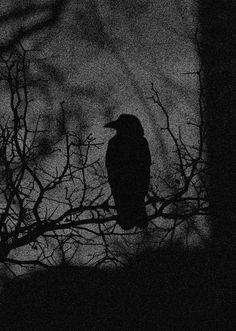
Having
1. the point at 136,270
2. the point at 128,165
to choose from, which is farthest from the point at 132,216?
the point at 136,270

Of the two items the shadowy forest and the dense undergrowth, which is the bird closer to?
the shadowy forest

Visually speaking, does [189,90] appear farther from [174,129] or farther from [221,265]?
[221,265]

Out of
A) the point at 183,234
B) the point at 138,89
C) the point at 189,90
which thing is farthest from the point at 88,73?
the point at 183,234

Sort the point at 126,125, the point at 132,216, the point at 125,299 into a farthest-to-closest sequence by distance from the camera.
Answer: the point at 125,299 < the point at 126,125 < the point at 132,216

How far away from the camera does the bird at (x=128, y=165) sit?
2225mm

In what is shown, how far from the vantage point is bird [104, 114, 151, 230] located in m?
2.22

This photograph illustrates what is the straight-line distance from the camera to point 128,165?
227 cm

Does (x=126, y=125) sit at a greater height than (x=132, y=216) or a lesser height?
greater

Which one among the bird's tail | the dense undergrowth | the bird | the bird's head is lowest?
the dense undergrowth

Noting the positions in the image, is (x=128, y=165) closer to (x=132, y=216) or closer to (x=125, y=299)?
(x=132, y=216)

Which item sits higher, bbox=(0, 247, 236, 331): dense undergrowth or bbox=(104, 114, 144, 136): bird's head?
bbox=(104, 114, 144, 136): bird's head

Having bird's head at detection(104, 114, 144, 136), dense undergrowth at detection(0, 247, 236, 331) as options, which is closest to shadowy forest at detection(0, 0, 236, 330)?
dense undergrowth at detection(0, 247, 236, 331)

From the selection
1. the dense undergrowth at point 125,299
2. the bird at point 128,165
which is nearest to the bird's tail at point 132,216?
the bird at point 128,165

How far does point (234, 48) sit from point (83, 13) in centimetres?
90
